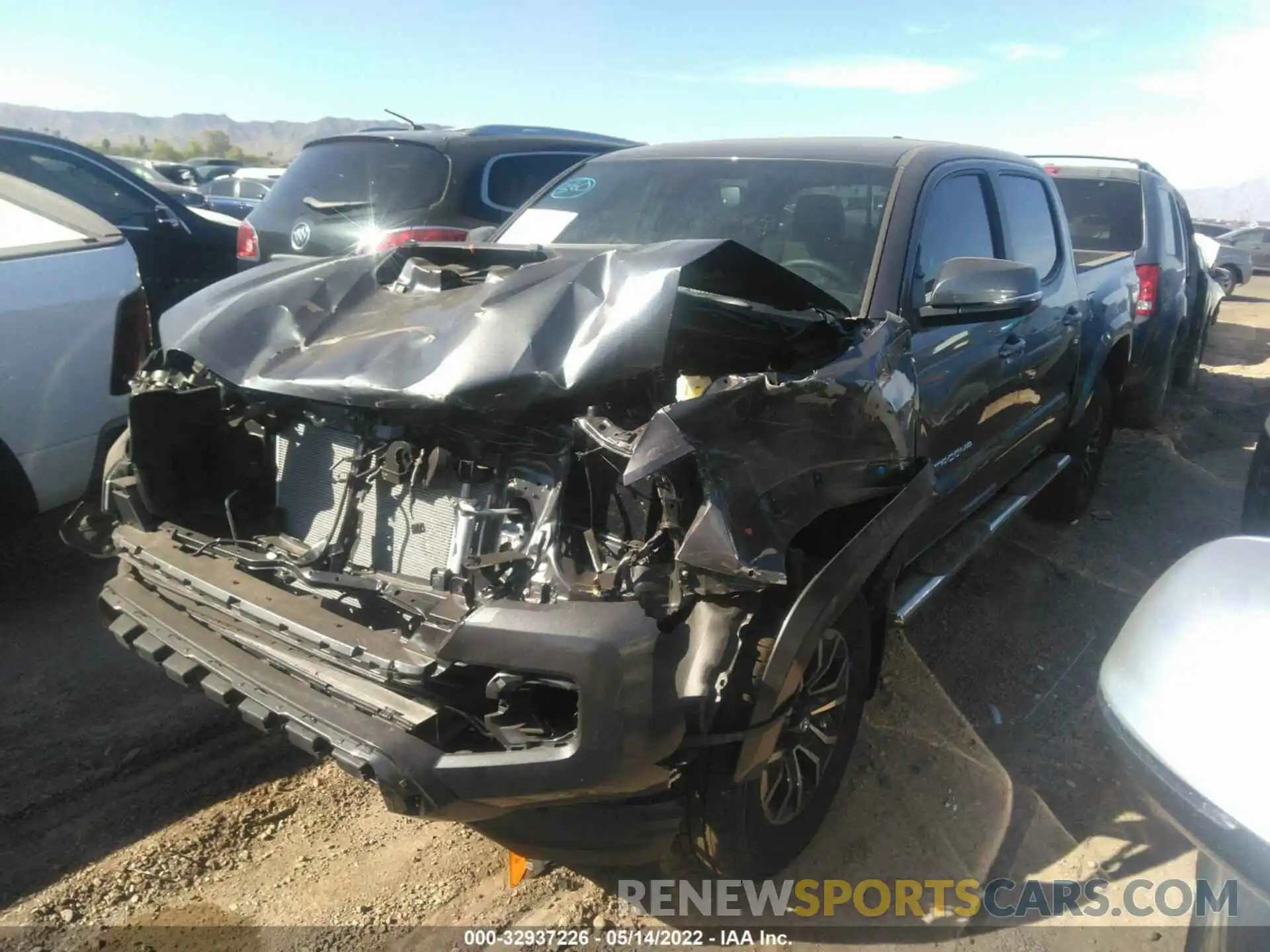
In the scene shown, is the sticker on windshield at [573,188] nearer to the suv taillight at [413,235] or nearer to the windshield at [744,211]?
the windshield at [744,211]

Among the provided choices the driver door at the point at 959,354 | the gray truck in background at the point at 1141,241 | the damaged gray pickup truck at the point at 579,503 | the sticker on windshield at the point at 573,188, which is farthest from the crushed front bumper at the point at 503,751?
the gray truck in background at the point at 1141,241

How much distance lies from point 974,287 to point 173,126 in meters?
131

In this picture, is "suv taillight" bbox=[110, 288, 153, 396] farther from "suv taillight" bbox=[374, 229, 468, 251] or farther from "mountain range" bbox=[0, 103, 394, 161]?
"mountain range" bbox=[0, 103, 394, 161]

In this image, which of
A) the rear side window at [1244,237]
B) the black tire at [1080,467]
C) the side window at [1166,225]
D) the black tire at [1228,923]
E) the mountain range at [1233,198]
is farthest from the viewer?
the mountain range at [1233,198]

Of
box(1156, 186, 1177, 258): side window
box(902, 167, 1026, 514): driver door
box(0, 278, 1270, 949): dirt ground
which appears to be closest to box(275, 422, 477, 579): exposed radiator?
box(0, 278, 1270, 949): dirt ground

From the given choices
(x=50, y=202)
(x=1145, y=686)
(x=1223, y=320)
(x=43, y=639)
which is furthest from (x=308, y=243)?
(x=1223, y=320)

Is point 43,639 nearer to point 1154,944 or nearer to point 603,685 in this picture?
point 603,685

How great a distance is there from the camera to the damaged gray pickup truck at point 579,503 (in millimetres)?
2045

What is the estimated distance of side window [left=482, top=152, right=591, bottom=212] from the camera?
6074mm

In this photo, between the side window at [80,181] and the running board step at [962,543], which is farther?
the side window at [80,181]

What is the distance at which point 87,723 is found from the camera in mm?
3227

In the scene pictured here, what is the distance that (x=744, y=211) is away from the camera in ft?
11.7

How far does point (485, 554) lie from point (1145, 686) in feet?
4.74

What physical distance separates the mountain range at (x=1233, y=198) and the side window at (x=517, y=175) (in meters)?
98.3
